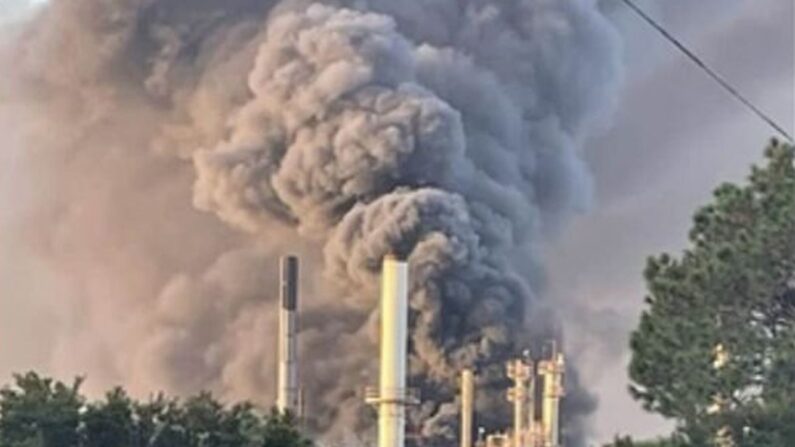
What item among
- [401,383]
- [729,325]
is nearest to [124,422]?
[401,383]

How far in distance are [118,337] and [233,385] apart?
13.1ft

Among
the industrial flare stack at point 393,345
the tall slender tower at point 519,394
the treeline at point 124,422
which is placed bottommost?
the treeline at point 124,422

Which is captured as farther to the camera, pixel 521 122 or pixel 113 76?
pixel 113 76

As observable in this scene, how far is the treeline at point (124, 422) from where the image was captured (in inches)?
642

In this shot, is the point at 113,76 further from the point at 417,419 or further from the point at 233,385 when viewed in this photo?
the point at 417,419

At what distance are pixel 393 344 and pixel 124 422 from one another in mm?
5166

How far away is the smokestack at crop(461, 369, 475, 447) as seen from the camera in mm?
31078

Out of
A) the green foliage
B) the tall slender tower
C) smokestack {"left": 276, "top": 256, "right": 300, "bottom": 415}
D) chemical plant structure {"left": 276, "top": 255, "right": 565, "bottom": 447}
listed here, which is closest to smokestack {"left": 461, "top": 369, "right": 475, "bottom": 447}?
chemical plant structure {"left": 276, "top": 255, "right": 565, "bottom": 447}

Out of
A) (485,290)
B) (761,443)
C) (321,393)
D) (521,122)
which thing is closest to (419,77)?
(521,122)

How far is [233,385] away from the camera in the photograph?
119 feet

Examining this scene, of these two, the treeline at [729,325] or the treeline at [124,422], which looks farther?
the treeline at [124,422]

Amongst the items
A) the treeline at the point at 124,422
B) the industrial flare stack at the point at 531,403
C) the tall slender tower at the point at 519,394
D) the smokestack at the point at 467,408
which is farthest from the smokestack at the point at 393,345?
the tall slender tower at the point at 519,394

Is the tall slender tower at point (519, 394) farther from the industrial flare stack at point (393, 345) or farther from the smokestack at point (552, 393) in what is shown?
the industrial flare stack at point (393, 345)

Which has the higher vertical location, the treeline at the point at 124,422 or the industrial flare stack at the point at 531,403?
the industrial flare stack at the point at 531,403
